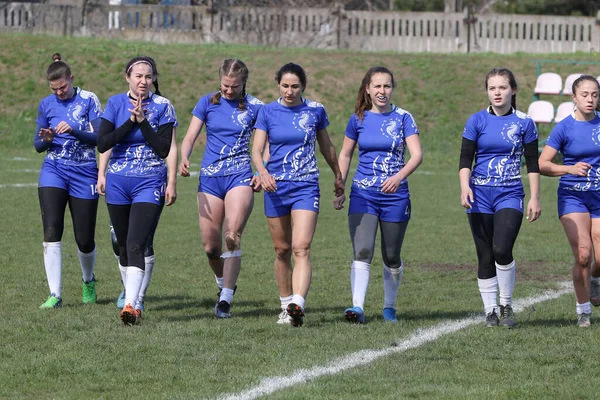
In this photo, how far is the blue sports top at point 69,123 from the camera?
359 inches

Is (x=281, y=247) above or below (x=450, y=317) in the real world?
above

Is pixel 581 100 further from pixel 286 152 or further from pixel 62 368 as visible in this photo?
pixel 62 368

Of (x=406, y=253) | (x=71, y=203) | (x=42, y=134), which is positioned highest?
(x=42, y=134)

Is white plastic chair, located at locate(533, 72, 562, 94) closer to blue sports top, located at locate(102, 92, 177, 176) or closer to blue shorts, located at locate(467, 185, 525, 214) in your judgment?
blue shorts, located at locate(467, 185, 525, 214)

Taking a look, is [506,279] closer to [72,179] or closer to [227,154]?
[227,154]

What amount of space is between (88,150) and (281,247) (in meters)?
1.94

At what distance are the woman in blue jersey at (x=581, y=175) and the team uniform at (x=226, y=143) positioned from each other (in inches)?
87.5

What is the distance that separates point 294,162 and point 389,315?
141 centimetres

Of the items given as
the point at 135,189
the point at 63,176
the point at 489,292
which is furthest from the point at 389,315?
the point at 63,176

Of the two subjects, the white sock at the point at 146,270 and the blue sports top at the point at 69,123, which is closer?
the white sock at the point at 146,270

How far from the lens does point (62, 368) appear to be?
676cm

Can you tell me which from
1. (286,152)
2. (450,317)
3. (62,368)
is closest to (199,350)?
(62,368)

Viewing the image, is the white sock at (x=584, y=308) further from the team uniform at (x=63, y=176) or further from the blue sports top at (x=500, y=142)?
the team uniform at (x=63, y=176)

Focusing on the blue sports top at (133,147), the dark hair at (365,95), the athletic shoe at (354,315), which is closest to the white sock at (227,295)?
the athletic shoe at (354,315)
